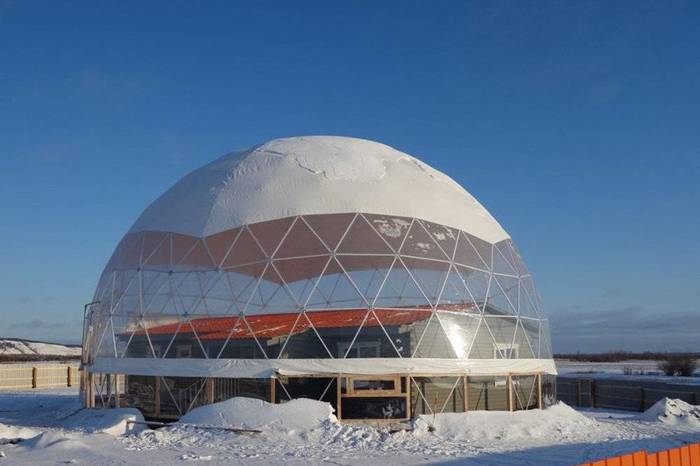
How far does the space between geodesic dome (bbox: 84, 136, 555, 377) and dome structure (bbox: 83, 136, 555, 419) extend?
37mm

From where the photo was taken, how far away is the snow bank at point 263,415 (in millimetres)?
A: 14102

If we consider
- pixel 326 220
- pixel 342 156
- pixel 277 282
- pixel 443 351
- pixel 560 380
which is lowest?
pixel 560 380

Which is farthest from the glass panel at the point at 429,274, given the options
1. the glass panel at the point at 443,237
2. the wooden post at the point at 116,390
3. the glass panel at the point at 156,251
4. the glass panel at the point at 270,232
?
the wooden post at the point at 116,390

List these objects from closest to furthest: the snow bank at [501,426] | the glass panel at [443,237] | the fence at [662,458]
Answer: the fence at [662,458] → the snow bank at [501,426] → the glass panel at [443,237]

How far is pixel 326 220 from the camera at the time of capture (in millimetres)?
16641

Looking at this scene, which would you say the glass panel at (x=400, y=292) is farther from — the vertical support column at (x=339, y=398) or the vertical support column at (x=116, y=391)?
the vertical support column at (x=116, y=391)

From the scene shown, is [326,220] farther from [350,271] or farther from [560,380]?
[560,380]

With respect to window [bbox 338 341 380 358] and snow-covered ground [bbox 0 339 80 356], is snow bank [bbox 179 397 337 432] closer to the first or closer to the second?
window [bbox 338 341 380 358]

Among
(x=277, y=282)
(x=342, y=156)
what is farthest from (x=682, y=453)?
(x=342, y=156)

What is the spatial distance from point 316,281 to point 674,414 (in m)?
10.3

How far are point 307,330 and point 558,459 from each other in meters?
5.88

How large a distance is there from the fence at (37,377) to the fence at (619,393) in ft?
78.0

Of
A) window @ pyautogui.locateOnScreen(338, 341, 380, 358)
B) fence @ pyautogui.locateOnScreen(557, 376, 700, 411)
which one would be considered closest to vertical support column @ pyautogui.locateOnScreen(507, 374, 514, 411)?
window @ pyautogui.locateOnScreen(338, 341, 380, 358)

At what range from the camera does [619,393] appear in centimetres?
2569
